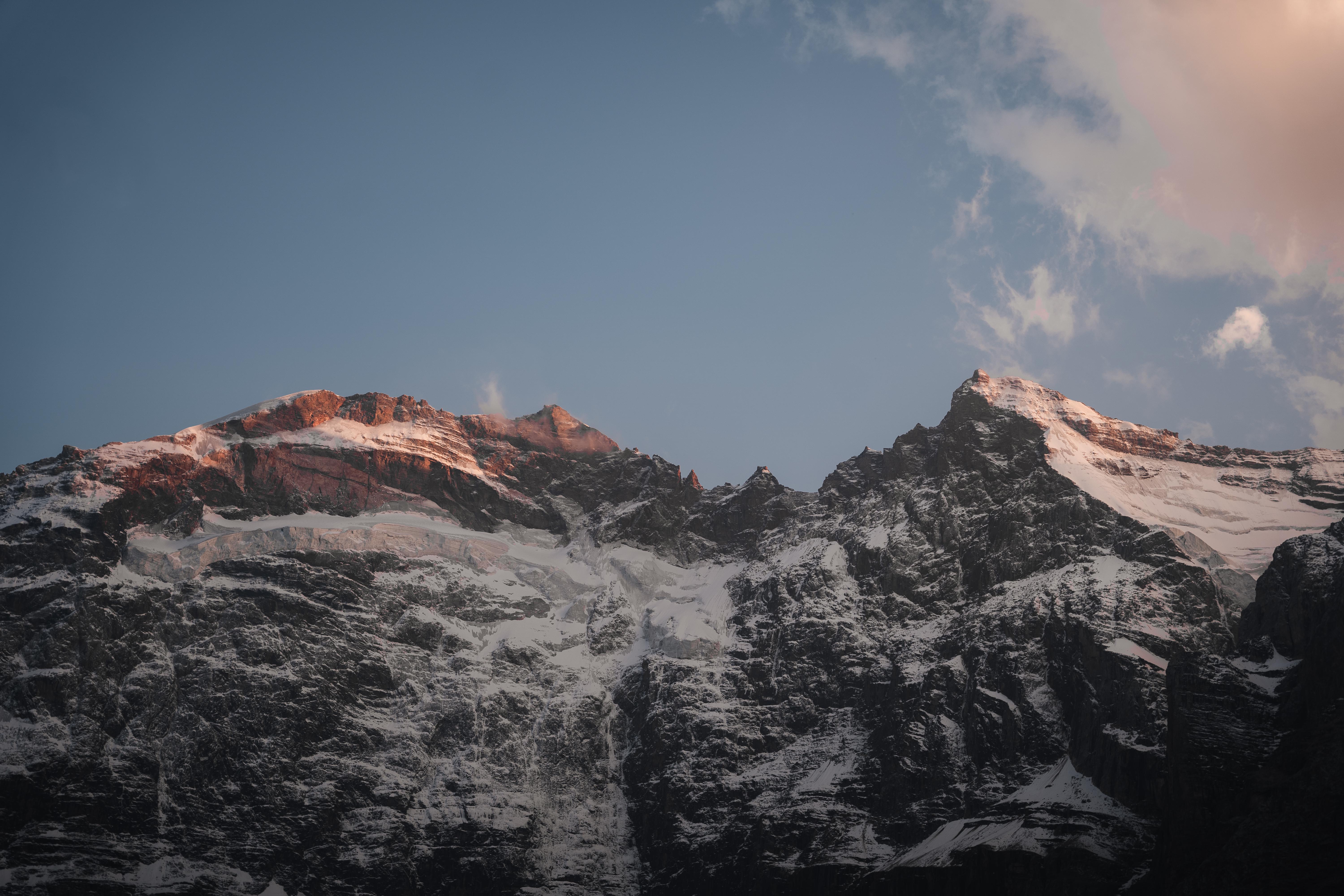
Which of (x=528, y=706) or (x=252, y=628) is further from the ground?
(x=252, y=628)

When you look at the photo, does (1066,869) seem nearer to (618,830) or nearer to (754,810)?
(754,810)

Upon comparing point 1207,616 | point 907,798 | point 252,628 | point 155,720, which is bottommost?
point 907,798

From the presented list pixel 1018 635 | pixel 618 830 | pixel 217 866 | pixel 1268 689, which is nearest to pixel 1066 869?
pixel 1268 689

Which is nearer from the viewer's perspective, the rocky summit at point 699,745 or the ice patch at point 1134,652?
the rocky summit at point 699,745

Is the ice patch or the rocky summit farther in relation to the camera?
the ice patch

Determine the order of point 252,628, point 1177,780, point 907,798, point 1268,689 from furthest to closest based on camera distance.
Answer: point 252,628, point 907,798, point 1268,689, point 1177,780

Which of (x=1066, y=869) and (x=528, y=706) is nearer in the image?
(x=1066, y=869)

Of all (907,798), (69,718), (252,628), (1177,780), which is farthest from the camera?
(252,628)

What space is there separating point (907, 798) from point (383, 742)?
73220 millimetres

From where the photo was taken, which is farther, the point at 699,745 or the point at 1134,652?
the point at 699,745

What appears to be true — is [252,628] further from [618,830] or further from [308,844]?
[618,830]

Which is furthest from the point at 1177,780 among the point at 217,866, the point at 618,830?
the point at 217,866

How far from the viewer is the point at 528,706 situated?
19925 cm

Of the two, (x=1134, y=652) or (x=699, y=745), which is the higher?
(x=699, y=745)
